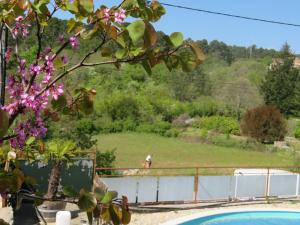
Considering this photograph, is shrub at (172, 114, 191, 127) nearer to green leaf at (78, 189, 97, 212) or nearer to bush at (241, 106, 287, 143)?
bush at (241, 106, 287, 143)

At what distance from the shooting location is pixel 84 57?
1.79 meters

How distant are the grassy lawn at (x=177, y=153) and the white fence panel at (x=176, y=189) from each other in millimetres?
7594

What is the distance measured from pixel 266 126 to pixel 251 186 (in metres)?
19.2

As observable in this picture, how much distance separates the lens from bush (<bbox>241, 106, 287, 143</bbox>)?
32.7 m

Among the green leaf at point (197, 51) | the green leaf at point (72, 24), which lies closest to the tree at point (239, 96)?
the green leaf at point (72, 24)

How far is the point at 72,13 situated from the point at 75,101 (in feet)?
1.43

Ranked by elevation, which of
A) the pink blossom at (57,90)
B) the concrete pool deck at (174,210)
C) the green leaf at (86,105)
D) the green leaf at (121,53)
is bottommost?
the concrete pool deck at (174,210)

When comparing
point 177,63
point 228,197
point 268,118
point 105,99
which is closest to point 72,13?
point 177,63

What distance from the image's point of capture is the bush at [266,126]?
1288 inches

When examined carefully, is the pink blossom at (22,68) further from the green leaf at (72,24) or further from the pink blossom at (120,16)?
the pink blossom at (120,16)

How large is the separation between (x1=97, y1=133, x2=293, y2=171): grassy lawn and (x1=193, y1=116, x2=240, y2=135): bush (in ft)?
17.1

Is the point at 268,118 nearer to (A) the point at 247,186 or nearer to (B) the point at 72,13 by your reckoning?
(A) the point at 247,186

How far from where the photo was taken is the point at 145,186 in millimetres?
12773

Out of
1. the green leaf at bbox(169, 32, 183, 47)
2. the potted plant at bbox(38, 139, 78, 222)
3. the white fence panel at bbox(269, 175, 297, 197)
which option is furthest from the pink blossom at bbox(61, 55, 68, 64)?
the white fence panel at bbox(269, 175, 297, 197)
